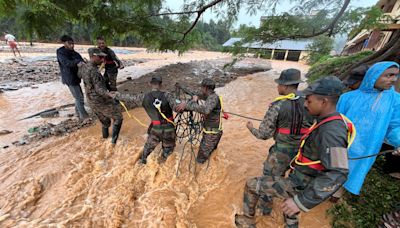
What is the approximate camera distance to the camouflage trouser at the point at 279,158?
2.30 meters

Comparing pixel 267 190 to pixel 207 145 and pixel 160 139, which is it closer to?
pixel 207 145

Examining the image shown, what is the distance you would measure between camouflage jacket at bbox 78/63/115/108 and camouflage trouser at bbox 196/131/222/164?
200 cm

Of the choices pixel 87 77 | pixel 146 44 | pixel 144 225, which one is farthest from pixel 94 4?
pixel 144 225

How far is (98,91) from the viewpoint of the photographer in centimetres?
365

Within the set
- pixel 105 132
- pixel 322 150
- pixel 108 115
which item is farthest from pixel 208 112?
pixel 105 132

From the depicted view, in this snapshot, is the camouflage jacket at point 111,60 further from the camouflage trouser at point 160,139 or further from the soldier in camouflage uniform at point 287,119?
the soldier in camouflage uniform at point 287,119

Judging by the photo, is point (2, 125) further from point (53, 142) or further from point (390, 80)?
point (390, 80)

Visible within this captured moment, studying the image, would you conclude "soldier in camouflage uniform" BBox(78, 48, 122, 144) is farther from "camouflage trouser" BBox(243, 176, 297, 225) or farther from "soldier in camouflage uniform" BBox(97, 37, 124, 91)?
"camouflage trouser" BBox(243, 176, 297, 225)

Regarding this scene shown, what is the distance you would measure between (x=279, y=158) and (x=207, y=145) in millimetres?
1268

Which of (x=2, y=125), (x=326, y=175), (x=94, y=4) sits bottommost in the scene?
(x=2, y=125)

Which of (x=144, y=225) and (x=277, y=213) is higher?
(x=277, y=213)

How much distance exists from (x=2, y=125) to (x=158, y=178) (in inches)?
193

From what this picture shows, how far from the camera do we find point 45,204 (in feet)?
9.48

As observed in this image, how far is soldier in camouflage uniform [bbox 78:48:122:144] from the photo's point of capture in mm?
3576
